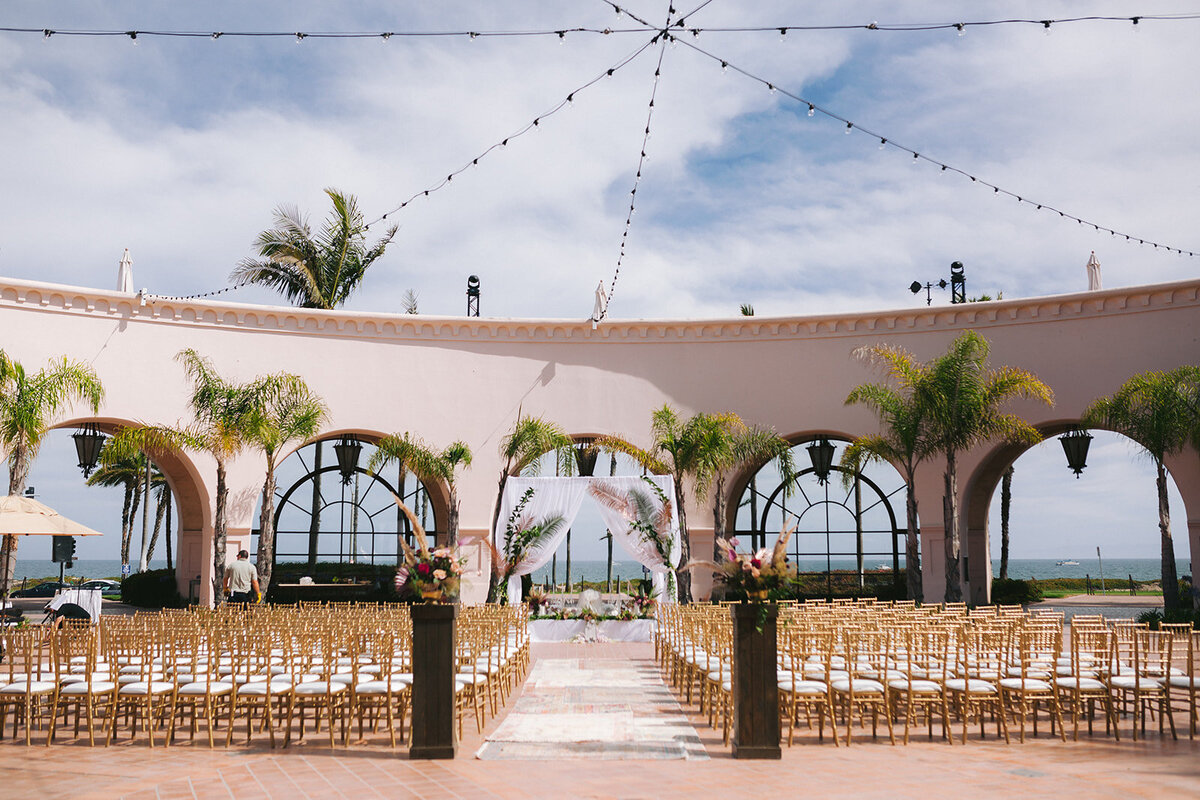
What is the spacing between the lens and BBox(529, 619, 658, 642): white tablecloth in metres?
17.5

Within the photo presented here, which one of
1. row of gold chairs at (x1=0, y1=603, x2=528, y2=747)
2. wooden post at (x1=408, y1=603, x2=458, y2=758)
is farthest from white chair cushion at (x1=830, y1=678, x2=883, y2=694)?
wooden post at (x1=408, y1=603, x2=458, y2=758)

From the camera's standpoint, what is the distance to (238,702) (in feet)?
28.9

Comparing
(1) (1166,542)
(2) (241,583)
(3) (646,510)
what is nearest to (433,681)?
(2) (241,583)

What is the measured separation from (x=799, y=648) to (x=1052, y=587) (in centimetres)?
3816

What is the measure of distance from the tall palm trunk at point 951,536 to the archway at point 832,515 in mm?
2540

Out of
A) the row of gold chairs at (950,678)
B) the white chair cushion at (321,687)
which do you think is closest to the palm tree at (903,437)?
the row of gold chairs at (950,678)

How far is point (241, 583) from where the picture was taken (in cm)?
1606

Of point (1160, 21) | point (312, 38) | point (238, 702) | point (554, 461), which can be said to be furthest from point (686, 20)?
point (554, 461)

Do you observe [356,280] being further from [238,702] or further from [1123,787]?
[1123,787]

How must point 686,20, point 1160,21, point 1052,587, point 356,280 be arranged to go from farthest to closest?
1. point 1052,587
2. point 356,280
3. point 686,20
4. point 1160,21

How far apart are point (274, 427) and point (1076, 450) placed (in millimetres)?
14434

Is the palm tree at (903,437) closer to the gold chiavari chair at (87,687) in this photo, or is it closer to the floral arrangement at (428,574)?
the floral arrangement at (428,574)

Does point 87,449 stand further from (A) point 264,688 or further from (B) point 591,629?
(A) point 264,688

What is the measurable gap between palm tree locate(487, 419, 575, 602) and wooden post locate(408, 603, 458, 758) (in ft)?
36.1
